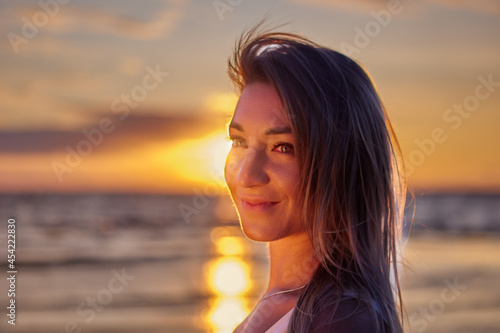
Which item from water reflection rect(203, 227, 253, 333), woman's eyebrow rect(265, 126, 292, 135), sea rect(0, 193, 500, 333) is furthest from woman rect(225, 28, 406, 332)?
water reflection rect(203, 227, 253, 333)

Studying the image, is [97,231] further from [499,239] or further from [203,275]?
[499,239]

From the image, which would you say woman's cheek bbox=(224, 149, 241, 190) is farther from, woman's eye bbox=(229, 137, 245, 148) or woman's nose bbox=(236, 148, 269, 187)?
woman's nose bbox=(236, 148, 269, 187)

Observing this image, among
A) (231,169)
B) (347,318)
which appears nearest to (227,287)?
(231,169)

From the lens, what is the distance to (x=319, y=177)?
177 cm

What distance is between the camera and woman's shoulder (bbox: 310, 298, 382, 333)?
5.05ft

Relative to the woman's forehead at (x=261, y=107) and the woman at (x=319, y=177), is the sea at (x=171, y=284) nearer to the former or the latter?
the woman at (x=319, y=177)

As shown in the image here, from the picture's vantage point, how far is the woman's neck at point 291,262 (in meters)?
1.95

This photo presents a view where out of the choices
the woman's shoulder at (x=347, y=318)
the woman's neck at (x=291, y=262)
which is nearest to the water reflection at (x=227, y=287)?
the woman's neck at (x=291, y=262)

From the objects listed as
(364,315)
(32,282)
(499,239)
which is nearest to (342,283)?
(364,315)

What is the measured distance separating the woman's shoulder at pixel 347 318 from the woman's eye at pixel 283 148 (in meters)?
0.47

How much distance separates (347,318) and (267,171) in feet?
1.65

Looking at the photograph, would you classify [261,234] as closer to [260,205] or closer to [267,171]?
[260,205]

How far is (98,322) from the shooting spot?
38.9ft

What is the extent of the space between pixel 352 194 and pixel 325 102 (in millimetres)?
262
